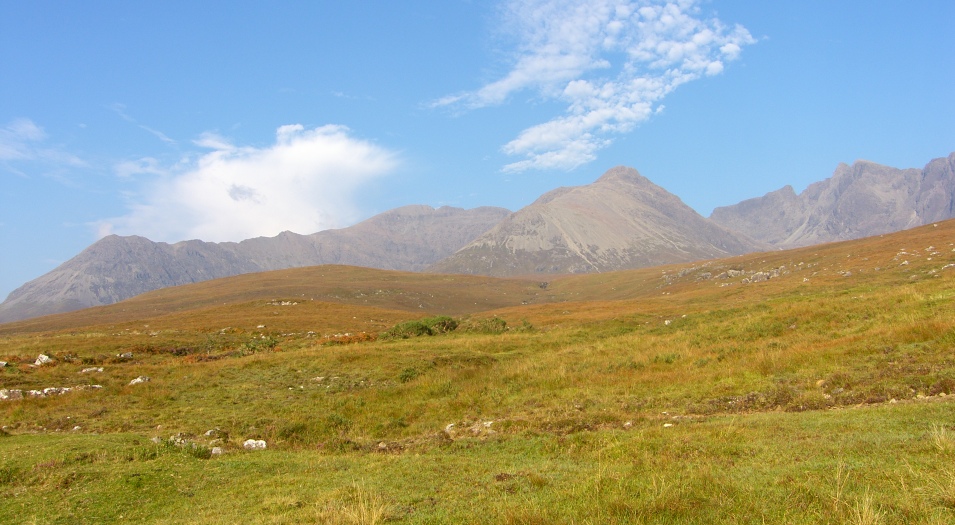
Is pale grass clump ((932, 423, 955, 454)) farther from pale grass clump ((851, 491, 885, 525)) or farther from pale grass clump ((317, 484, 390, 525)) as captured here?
pale grass clump ((317, 484, 390, 525))

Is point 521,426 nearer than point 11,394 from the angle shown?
Yes

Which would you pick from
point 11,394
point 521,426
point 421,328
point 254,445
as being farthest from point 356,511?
point 421,328

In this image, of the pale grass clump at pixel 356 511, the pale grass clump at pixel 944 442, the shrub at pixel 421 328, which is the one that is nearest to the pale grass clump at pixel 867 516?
the pale grass clump at pixel 944 442

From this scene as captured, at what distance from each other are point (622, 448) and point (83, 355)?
35.0 meters

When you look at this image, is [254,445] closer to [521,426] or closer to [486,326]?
[521,426]

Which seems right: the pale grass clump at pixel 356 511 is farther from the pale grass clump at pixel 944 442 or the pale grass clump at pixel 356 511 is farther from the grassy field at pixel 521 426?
the pale grass clump at pixel 944 442

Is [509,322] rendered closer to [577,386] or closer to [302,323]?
[302,323]

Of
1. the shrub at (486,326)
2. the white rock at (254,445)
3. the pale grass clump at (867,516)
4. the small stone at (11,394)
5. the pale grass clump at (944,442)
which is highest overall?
the small stone at (11,394)

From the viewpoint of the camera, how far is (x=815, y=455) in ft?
30.3

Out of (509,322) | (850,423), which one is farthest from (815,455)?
(509,322)

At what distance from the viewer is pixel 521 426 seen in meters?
15.1

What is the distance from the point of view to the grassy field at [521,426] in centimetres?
779

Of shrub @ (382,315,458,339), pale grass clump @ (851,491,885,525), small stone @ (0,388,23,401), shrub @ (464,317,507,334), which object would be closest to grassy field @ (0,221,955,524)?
pale grass clump @ (851,491,885,525)

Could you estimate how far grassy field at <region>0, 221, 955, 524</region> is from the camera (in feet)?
25.6
